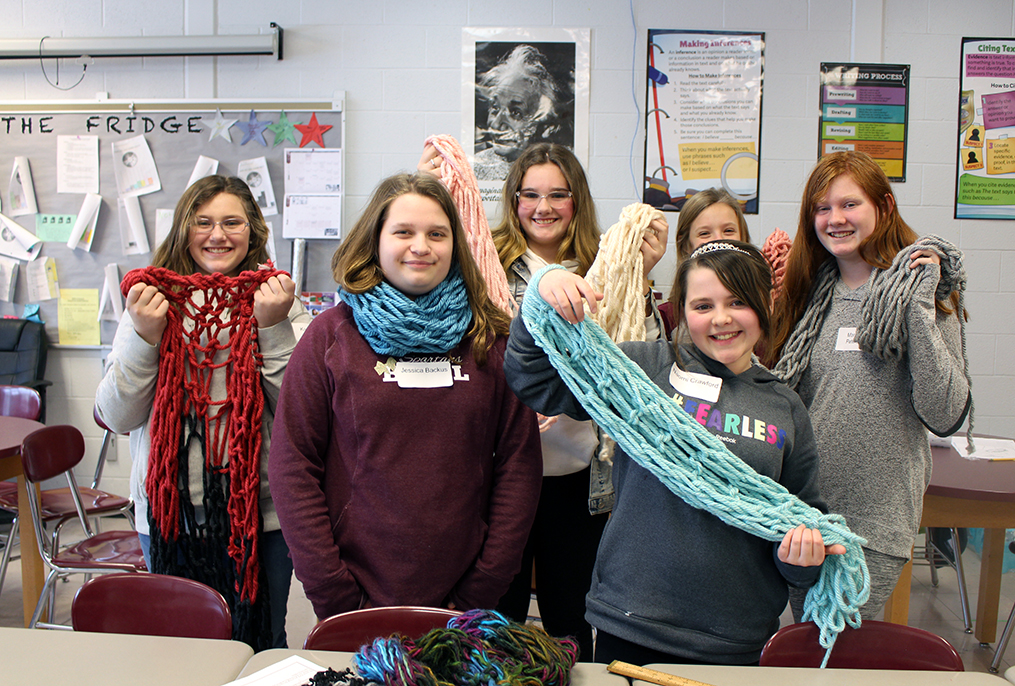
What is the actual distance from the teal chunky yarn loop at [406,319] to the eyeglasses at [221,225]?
1.75 ft

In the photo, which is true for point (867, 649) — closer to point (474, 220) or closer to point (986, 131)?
point (474, 220)

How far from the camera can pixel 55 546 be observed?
7.96 ft

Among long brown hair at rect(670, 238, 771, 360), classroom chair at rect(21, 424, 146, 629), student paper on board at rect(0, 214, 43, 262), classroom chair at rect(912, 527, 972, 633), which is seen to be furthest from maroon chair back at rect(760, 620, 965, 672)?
student paper on board at rect(0, 214, 43, 262)

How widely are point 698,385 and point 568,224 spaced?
0.75m

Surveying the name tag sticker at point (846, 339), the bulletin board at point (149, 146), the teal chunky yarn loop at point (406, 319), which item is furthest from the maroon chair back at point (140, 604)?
the bulletin board at point (149, 146)

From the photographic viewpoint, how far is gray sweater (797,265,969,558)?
1447 millimetres

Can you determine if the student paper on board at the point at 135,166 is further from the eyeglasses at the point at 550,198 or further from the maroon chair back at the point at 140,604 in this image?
the maroon chair back at the point at 140,604

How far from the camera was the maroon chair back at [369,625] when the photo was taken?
1.19 m

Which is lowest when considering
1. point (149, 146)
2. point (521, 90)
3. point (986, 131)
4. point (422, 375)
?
point (422, 375)

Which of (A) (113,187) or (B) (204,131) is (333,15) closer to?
(B) (204,131)

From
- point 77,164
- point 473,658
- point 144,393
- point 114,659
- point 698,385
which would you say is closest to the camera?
point 473,658

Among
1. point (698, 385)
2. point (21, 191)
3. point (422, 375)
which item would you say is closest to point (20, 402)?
point (21, 191)

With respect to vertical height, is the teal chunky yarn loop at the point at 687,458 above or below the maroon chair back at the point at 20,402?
above

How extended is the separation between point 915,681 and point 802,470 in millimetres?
380
